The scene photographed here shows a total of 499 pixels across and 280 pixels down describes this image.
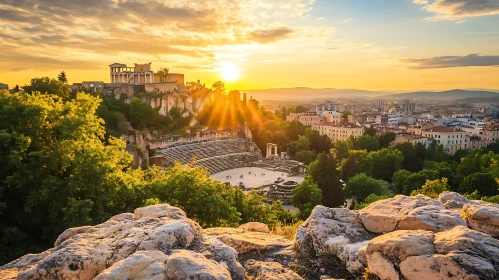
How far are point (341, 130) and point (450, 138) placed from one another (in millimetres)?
23134

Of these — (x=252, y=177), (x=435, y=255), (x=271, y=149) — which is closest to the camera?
(x=435, y=255)

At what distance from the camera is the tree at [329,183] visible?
32500 millimetres

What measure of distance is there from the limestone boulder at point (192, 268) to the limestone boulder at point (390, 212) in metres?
2.35

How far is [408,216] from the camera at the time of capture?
16.0 ft

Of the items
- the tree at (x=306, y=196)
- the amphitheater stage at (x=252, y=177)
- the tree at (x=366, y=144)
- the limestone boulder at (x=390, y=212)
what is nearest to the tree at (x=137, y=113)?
the amphitheater stage at (x=252, y=177)

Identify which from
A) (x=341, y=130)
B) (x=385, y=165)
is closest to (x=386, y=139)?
(x=341, y=130)

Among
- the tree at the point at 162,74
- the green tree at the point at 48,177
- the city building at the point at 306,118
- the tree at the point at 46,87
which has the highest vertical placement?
the tree at the point at 162,74

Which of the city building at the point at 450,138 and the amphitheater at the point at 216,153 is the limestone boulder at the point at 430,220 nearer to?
the amphitheater at the point at 216,153

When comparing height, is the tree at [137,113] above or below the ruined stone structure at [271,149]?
above

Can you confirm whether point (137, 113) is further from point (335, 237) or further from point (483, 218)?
point (483, 218)

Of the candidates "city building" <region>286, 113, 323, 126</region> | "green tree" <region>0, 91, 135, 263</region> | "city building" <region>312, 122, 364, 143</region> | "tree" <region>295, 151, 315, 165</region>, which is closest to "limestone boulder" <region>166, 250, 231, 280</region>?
"green tree" <region>0, 91, 135, 263</region>

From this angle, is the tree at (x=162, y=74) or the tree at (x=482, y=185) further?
the tree at (x=162, y=74)

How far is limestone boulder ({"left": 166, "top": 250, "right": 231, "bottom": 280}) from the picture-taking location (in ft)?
12.5

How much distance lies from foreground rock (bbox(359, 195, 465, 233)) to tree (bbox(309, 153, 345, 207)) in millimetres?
26975
